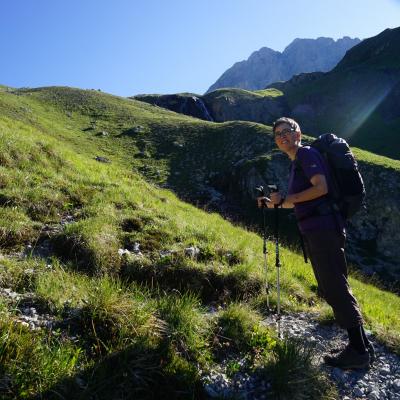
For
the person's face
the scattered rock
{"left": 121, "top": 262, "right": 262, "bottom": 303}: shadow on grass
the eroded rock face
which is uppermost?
the eroded rock face

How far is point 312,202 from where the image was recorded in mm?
6539

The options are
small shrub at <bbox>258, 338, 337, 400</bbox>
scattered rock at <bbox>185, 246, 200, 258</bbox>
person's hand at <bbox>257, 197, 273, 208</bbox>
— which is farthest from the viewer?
scattered rock at <bbox>185, 246, 200, 258</bbox>

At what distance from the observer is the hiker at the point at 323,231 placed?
6.41 m

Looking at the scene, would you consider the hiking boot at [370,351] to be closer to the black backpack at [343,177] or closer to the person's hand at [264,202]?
the black backpack at [343,177]

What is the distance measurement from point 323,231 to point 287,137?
1725 mm

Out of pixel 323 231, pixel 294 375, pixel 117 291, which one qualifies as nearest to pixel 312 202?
pixel 323 231

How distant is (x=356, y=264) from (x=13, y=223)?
67.9ft

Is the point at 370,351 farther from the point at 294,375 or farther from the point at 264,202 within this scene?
the point at 264,202

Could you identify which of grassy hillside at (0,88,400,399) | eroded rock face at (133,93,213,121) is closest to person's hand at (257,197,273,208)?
grassy hillside at (0,88,400,399)

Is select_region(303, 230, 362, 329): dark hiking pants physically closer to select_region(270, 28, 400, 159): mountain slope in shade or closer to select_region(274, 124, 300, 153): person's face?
select_region(274, 124, 300, 153): person's face

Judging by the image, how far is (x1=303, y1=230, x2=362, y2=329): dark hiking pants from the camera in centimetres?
648

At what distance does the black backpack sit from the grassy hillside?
2.55m

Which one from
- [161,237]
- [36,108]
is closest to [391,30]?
[36,108]

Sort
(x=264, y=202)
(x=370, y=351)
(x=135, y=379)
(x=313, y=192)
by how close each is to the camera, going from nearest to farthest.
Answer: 1. (x=135, y=379)
2. (x=313, y=192)
3. (x=370, y=351)
4. (x=264, y=202)
